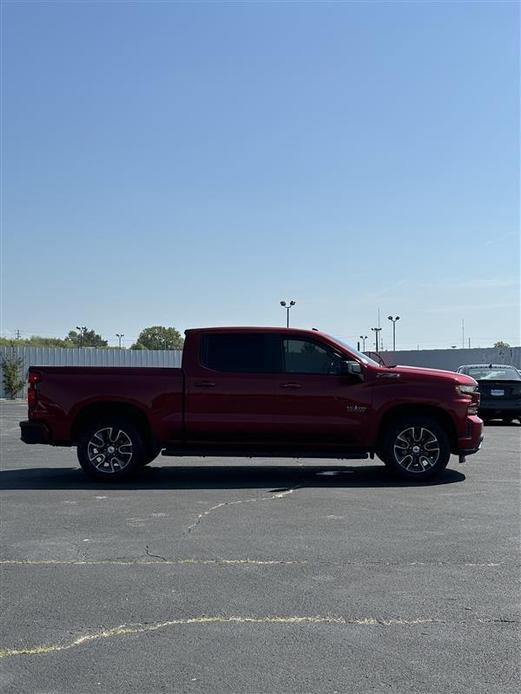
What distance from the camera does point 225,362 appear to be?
10.7m

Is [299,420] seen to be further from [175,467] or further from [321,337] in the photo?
[175,467]

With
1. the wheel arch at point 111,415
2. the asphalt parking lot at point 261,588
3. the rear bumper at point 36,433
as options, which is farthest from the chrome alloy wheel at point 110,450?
the rear bumper at point 36,433

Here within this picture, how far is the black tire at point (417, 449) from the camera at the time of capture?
408 inches

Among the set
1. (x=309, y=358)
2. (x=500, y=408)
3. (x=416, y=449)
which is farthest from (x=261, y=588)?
(x=500, y=408)

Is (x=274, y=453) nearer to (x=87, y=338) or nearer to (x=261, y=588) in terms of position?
(x=261, y=588)

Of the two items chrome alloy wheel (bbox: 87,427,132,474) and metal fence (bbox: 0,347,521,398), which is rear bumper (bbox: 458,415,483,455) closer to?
chrome alloy wheel (bbox: 87,427,132,474)

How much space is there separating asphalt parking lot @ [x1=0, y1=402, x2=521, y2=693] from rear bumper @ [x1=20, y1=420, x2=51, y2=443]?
0.81 meters

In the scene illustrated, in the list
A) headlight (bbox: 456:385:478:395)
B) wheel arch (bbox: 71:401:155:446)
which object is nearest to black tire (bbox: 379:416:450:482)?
headlight (bbox: 456:385:478:395)

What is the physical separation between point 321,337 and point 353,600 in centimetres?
562

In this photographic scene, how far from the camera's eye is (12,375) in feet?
122

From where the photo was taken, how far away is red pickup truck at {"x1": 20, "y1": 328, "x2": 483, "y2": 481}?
1040cm

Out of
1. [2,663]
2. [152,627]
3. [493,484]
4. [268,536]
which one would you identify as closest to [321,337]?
[493,484]

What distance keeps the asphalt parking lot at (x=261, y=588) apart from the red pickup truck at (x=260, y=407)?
0.62m

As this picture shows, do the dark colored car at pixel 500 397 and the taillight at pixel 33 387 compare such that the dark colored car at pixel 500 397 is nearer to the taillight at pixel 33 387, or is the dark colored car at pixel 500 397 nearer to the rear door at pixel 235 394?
the rear door at pixel 235 394
